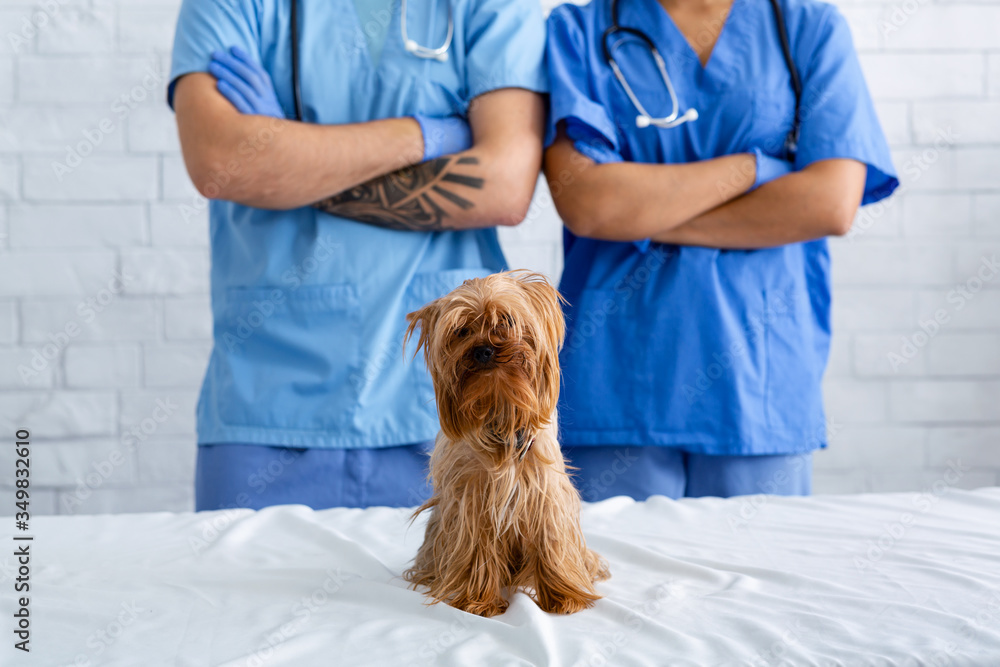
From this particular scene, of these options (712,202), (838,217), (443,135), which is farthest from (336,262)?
(838,217)

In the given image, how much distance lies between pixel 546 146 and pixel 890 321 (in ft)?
5.17

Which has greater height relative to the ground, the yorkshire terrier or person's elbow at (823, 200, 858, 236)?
person's elbow at (823, 200, 858, 236)

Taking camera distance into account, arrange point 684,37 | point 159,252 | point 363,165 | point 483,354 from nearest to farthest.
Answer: point 483,354, point 363,165, point 684,37, point 159,252

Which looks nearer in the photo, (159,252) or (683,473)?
(683,473)

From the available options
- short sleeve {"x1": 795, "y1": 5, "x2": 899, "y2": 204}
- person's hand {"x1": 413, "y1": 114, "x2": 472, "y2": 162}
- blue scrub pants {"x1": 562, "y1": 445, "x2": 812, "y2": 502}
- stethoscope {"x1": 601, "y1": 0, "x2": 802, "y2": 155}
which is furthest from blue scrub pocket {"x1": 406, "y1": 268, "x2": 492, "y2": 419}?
short sleeve {"x1": 795, "y1": 5, "x2": 899, "y2": 204}

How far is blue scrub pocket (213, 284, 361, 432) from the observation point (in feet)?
4.83

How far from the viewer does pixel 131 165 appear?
7.55 feet

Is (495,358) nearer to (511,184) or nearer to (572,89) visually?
(511,184)

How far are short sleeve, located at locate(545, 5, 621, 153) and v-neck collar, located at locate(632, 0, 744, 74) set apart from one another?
0.49 feet

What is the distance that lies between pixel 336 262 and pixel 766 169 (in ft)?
2.83

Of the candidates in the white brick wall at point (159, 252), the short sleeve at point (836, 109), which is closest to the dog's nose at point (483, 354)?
the short sleeve at point (836, 109)

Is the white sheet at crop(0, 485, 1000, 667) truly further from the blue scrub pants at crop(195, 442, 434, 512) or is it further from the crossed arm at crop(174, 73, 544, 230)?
the crossed arm at crop(174, 73, 544, 230)

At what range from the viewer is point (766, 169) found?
1502 mm

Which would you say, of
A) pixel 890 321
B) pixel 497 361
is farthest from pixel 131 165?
pixel 890 321
